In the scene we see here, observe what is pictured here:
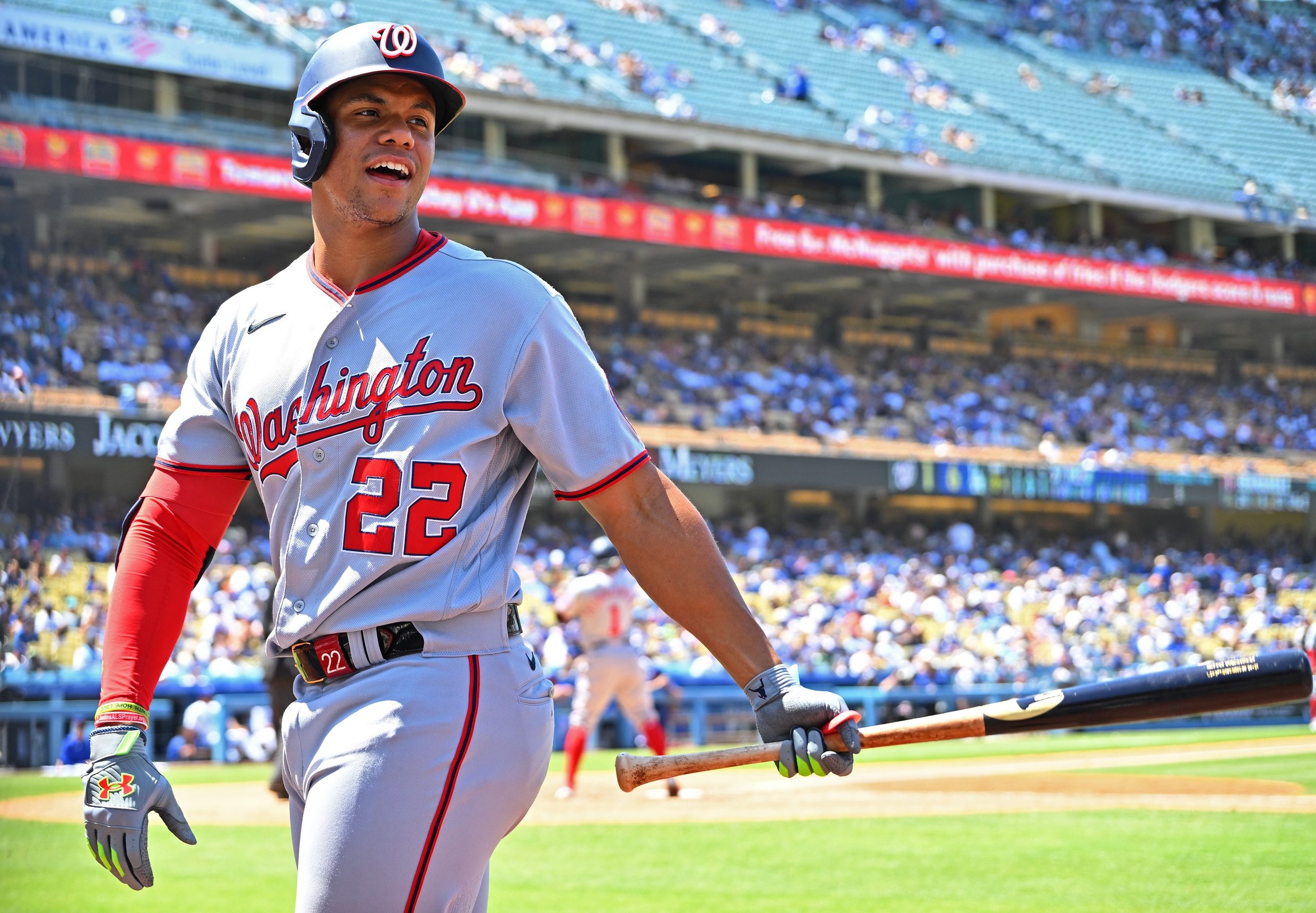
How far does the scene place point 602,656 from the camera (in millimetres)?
10969

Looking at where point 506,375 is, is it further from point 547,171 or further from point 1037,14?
point 1037,14

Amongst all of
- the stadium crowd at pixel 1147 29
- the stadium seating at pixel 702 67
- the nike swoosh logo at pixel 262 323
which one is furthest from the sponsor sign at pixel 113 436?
the stadium crowd at pixel 1147 29

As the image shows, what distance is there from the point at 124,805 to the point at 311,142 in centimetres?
111

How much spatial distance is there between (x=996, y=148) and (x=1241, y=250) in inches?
318

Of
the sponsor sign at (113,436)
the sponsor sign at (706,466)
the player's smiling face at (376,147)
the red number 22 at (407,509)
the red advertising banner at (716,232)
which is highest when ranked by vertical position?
the red advertising banner at (716,232)

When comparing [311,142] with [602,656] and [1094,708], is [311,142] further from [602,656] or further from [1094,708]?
[602,656]

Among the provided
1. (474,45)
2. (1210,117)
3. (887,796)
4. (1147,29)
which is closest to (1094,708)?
(887,796)

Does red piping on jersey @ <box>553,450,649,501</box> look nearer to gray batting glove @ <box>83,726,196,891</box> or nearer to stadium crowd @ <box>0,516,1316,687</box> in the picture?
gray batting glove @ <box>83,726,196,891</box>

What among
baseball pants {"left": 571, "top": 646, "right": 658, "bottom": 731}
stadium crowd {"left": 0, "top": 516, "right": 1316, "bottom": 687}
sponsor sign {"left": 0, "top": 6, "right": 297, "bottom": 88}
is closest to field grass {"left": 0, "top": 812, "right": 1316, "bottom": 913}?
baseball pants {"left": 571, "top": 646, "right": 658, "bottom": 731}

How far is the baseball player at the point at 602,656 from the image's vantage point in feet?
35.2

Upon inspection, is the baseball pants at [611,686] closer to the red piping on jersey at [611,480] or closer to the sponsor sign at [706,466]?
the red piping on jersey at [611,480]

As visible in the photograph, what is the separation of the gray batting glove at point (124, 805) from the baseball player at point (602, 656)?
26.7 feet

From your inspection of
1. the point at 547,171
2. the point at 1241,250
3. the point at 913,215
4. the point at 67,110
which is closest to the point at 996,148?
the point at 913,215

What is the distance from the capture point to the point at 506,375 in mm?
2500
